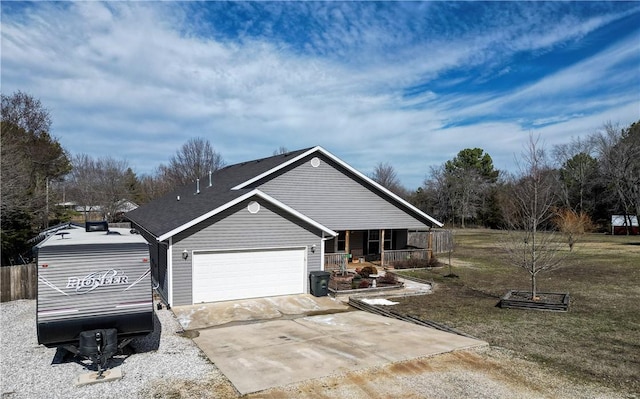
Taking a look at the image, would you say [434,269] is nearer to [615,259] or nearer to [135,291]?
[615,259]

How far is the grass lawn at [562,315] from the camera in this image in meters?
9.38

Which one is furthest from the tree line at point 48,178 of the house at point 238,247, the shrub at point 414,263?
the shrub at point 414,263

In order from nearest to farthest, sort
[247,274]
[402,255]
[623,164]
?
[247,274], [402,255], [623,164]

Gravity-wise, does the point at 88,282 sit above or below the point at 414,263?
above

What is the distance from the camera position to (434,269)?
23141 mm

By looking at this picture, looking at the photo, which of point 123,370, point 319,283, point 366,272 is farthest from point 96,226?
point 366,272

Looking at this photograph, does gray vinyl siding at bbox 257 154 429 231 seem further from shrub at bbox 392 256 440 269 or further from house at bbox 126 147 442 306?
shrub at bbox 392 256 440 269

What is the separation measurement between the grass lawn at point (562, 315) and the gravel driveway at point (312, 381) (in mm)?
969

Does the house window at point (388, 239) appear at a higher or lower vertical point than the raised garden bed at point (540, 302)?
higher

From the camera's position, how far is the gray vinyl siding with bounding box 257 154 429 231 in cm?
2123

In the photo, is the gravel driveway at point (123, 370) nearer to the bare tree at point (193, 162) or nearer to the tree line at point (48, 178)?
the tree line at point (48, 178)

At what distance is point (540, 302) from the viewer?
14.3 meters

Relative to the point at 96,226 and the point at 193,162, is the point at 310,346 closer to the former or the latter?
the point at 96,226

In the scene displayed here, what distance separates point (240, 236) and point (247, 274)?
1.45 metres
